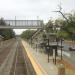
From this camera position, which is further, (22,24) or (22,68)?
(22,24)

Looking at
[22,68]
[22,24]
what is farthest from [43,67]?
[22,24]

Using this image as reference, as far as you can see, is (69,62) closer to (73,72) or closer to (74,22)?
(73,72)

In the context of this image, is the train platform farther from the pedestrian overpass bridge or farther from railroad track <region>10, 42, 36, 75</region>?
the pedestrian overpass bridge

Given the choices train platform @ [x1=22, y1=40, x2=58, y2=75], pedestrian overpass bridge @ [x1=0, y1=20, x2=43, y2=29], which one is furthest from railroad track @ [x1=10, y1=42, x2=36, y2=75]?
pedestrian overpass bridge @ [x1=0, y1=20, x2=43, y2=29]

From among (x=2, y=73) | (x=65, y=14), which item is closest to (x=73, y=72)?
(x=65, y=14)

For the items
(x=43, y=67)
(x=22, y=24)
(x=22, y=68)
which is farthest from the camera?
(x=22, y=24)

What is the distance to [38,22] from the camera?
104m

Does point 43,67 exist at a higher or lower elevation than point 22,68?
higher

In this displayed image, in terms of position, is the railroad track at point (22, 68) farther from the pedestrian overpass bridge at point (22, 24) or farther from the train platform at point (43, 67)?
the pedestrian overpass bridge at point (22, 24)

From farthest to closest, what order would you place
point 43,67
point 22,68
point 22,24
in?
point 22,24 → point 22,68 → point 43,67

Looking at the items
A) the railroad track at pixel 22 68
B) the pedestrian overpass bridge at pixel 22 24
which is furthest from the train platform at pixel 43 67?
the pedestrian overpass bridge at pixel 22 24

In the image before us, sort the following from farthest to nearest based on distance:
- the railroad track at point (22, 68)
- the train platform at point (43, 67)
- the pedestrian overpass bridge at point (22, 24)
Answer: the pedestrian overpass bridge at point (22, 24)
the railroad track at point (22, 68)
the train platform at point (43, 67)

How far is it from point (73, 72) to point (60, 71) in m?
1.65

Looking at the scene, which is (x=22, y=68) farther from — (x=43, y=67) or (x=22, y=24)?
(x=22, y=24)
